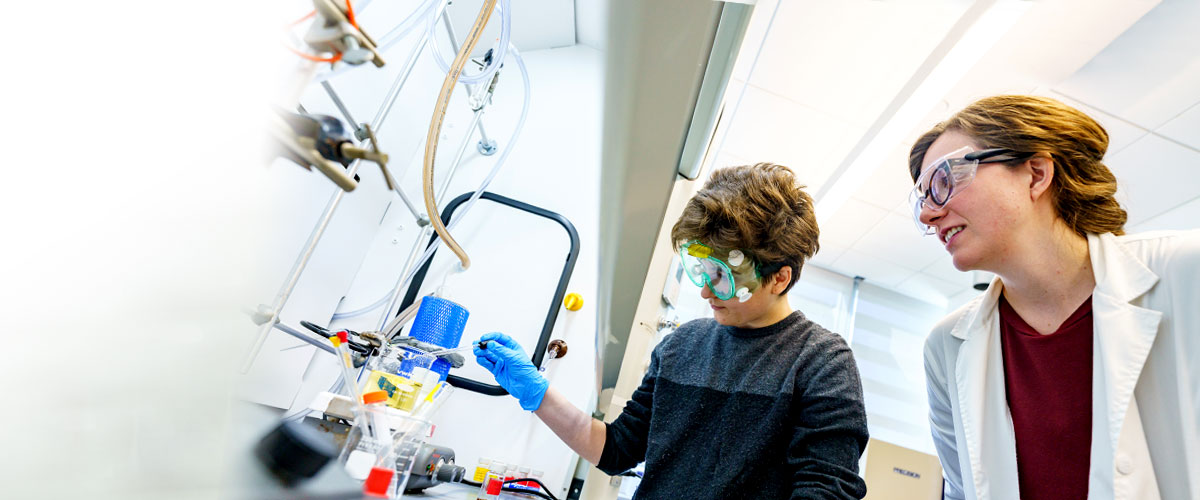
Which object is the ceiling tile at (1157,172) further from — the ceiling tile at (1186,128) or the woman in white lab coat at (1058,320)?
the woman in white lab coat at (1058,320)

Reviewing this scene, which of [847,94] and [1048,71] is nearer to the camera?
[1048,71]

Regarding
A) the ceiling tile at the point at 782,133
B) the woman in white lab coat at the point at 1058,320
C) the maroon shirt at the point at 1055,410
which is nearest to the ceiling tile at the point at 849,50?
the ceiling tile at the point at 782,133

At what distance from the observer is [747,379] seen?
40.0 inches

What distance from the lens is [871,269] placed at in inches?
173

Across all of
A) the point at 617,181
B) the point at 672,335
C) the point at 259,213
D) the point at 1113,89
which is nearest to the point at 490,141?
the point at 672,335

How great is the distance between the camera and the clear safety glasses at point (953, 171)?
102 centimetres

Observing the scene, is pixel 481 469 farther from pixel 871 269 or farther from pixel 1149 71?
pixel 871 269

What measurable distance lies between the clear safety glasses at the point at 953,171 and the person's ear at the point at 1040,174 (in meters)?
0.02

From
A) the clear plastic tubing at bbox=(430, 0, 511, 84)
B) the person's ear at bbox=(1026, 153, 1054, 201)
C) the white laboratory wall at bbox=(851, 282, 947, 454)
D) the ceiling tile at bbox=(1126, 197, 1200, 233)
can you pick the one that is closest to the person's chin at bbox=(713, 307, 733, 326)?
the person's ear at bbox=(1026, 153, 1054, 201)

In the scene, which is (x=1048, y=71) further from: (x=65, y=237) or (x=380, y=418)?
(x=65, y=237)

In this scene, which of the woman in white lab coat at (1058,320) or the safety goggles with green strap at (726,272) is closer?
the woman in white lab coat at (1058,320)

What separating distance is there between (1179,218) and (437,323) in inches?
155

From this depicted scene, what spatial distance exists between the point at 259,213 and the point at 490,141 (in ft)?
5.96

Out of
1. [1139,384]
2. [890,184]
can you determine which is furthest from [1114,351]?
[890,184]
